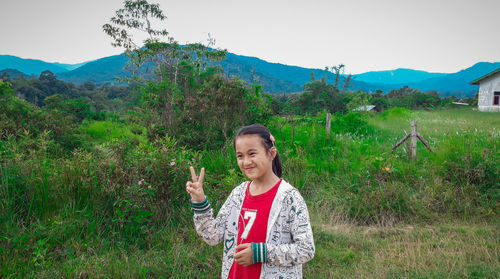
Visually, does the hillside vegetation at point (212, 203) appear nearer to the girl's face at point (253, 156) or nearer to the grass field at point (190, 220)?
the grass field at point (190, 220)

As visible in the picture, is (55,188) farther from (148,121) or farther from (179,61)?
(179,61)

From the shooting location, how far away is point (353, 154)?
684cm

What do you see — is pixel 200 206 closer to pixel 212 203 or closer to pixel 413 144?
pixel 212 203

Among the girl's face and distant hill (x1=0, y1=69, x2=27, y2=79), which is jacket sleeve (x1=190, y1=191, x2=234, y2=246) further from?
distant hill (x1=0, y1=69, x2=27, y2=79)

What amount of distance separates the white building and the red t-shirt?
30.3 meters

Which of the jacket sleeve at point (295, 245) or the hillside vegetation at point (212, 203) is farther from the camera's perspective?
the hillside vegetation at point (212, 203)

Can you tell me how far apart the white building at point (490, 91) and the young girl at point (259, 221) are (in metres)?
30.3

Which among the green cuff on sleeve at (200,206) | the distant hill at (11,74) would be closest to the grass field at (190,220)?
the green cuff on sleeve at (200,206)

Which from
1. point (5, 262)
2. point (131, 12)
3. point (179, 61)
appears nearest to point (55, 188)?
point (5, 262)

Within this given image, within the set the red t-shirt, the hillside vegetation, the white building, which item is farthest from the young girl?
the white building

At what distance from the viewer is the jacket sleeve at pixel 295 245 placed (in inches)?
60.7

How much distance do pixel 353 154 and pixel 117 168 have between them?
508 cm

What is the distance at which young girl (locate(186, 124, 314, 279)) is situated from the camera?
61.2 inches

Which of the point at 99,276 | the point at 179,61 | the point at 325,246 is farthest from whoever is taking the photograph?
the point at 179,61
